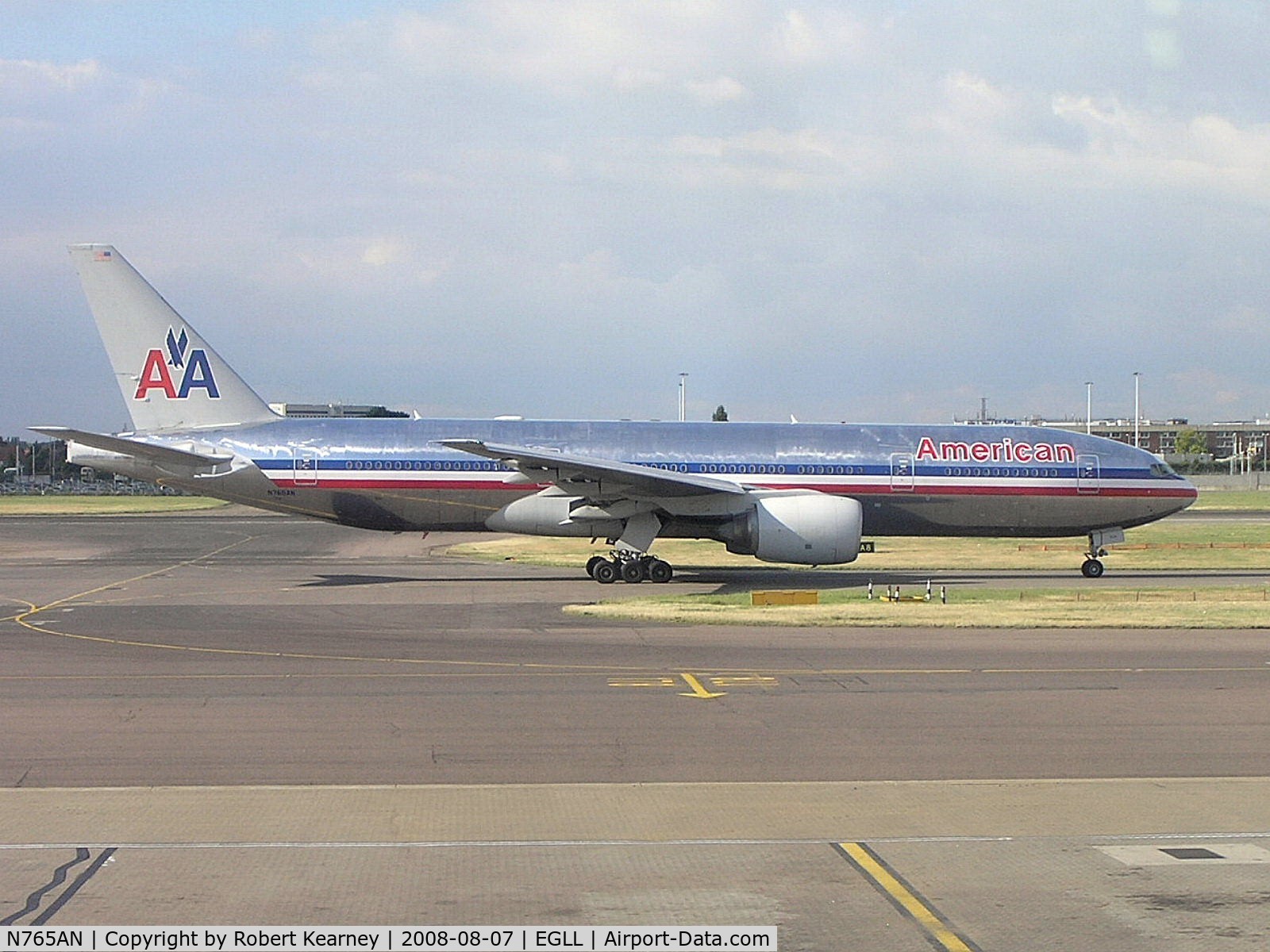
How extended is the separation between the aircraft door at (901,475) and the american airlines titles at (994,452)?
1.26 ft

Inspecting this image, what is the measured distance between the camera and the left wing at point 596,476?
103 feet

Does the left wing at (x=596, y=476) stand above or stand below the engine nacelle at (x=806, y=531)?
above

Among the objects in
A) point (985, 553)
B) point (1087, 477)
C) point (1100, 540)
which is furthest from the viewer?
point (985, 553)

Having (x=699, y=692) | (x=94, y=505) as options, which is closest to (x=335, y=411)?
(x=94, y=505)

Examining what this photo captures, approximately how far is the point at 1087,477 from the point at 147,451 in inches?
935

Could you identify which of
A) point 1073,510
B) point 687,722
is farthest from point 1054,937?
point 1073,510

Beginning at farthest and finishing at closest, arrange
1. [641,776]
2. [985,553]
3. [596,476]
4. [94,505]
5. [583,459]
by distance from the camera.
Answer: [94,505] < [985,553] < [583,459] < [596,476] < [641,776]

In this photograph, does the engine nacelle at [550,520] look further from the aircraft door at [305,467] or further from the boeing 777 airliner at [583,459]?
the aircraft door at [305,467]

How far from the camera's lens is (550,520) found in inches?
1339

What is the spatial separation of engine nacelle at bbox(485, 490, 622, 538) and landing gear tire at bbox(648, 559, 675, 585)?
45.9 inches

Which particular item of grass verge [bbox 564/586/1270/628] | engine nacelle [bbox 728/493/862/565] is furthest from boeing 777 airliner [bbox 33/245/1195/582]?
grass verge [bbox 564/586/1270/628]

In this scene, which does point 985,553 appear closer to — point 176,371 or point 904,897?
point 176,371

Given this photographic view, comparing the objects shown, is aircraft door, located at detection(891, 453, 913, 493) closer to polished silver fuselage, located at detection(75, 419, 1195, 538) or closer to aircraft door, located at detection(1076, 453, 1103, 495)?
polished silver fuselage, located at detection(75, 419, 1195, 538)

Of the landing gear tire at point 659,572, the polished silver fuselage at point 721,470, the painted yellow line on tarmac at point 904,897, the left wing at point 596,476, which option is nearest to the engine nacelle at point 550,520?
the polished silver fuselage at point 721,470
